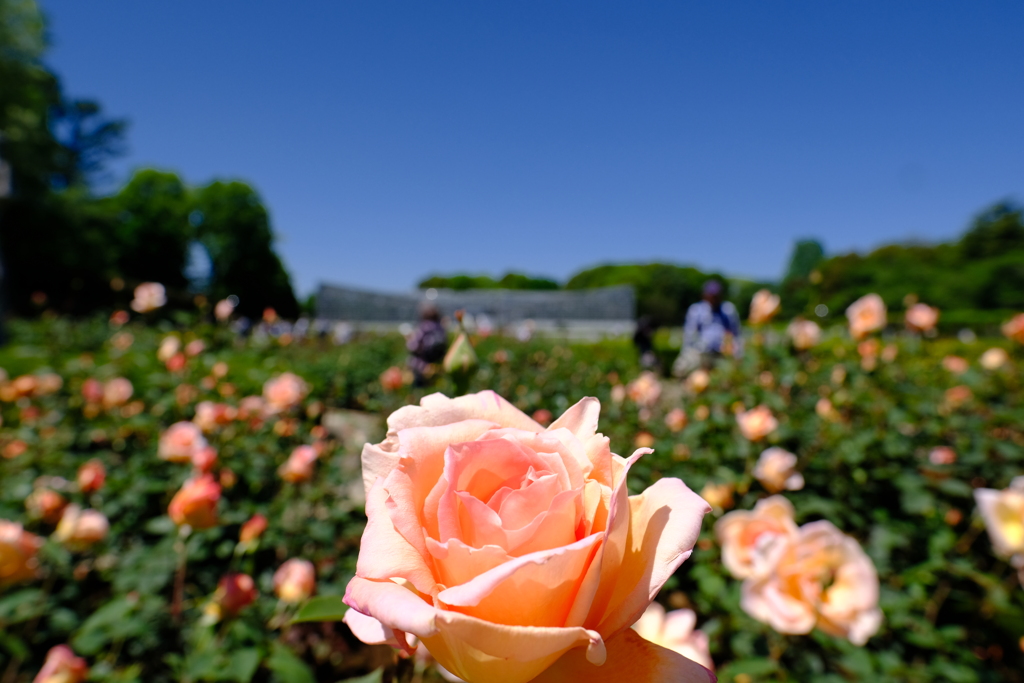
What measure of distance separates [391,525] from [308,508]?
1580mm

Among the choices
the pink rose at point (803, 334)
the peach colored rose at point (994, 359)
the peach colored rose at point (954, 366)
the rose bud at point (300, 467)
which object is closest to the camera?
the rose bud at point (300, 467)

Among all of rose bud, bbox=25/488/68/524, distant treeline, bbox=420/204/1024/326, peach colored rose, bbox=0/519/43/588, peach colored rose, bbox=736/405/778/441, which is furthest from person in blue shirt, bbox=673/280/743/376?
distant treeline, bbox=420/204/1024/326

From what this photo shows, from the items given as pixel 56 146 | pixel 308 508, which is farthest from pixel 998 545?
pixel 56 146

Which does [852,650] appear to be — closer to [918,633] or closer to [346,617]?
[918,633]

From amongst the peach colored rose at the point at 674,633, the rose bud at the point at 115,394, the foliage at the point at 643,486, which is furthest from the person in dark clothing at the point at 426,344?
the peach colored rose at the point at 674,633

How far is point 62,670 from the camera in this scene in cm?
87

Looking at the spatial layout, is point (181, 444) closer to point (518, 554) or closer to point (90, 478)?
point (90, 478)

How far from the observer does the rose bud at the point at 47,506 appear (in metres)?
1.29

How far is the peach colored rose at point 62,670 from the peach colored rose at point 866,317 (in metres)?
2.29

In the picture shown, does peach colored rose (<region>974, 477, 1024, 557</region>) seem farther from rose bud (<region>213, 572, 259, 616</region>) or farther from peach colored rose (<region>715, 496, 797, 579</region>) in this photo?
rose bud (<region>213, 572, 259, 616</region>)

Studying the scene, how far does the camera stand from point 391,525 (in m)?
0.27

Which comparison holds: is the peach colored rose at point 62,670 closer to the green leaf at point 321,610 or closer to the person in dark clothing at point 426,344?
Answer: the green leaf at point 321,610

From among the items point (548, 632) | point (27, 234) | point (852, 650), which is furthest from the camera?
point (27, 234)

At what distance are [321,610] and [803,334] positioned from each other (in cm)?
215
